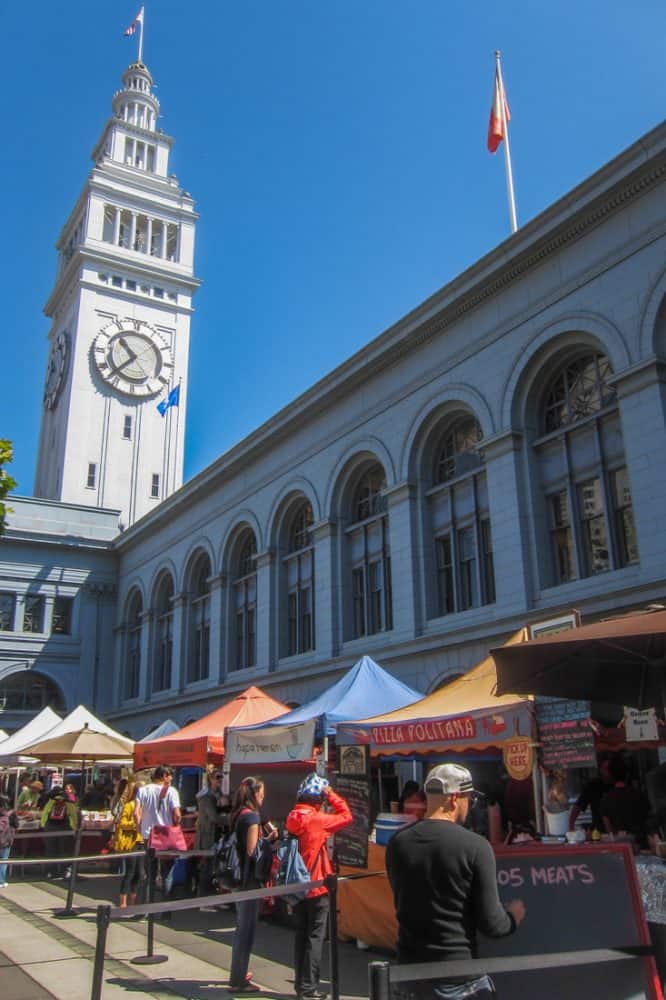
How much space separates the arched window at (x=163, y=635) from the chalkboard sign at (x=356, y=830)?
26.8m

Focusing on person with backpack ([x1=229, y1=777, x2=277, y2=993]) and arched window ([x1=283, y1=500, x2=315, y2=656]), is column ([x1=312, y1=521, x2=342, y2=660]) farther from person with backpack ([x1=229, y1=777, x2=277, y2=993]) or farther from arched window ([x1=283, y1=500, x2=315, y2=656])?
person with backpack ([x1=229, y1=777, x2=277, y2=993])

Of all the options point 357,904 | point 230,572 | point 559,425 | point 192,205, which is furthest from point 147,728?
point 192,205

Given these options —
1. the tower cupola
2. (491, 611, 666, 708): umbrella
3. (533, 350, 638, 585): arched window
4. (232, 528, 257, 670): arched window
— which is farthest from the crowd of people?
the tower cupola

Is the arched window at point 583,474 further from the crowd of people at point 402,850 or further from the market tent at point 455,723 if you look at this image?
the market tent at point 455,723

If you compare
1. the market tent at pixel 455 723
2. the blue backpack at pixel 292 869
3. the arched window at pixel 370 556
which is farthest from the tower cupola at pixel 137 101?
the blue backpack at pixel 292 869

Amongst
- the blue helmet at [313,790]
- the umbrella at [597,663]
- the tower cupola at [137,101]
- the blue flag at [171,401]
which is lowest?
the blue helmet at [313,790]

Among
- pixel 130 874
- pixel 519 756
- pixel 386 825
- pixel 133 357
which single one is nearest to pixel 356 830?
pixel 386 825

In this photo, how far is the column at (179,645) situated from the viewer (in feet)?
113

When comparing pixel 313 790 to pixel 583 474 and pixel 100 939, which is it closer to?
pixel 100 939

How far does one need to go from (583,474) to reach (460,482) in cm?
375

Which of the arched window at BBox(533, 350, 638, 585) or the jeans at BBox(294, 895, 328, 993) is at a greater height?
the arched window at BBox(533, 350, 638, 585)

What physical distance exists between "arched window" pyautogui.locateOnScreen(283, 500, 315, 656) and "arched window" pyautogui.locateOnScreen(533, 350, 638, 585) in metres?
9.52

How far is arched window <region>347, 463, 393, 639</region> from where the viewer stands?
77.6 feet

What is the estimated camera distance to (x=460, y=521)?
21125 millimetres
